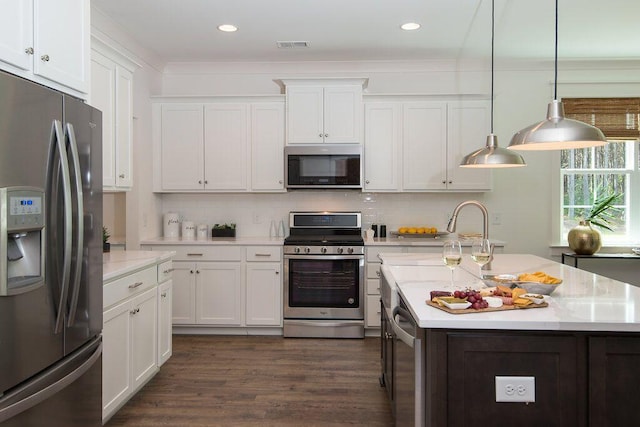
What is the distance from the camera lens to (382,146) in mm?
4770

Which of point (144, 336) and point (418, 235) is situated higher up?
point (418, 235)

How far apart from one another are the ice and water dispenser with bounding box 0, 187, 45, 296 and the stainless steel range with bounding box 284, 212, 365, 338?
9.54 ft

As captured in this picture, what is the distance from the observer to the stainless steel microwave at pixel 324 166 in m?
4.65

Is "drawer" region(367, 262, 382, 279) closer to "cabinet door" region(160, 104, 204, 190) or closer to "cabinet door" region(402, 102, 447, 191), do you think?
"cabinet door" region(402, 102, 447, 191)

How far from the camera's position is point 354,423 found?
109 inches

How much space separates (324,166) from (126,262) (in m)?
2.27

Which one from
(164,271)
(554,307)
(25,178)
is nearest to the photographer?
(25,178)

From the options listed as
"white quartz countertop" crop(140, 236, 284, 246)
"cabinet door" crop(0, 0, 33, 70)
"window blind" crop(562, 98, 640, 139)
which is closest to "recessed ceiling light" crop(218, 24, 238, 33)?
"white quartz countertop" crop(140, 236, 284, 246)

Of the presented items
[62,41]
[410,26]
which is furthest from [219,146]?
[62,41]

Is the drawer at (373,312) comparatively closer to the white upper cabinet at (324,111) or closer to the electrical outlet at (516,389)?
the white upper cabinet at (324,111)

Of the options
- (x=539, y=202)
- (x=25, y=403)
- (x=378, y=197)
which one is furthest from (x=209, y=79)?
(x=25, y=403)

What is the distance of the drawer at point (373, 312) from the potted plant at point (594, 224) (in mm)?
2044

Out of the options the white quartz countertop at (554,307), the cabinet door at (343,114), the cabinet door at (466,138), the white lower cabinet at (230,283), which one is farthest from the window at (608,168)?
the white lower cabinet at (230,283)

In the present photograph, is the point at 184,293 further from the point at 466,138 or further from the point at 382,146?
the point at 466,138
